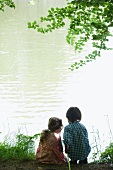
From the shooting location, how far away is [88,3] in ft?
10.0

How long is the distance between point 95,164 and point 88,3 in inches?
82.7

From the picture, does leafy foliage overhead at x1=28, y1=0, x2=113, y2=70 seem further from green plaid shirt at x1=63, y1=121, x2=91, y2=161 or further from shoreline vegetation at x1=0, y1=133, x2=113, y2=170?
shoreline vegetation at x1=0, y1=133, x2=113, y2=170

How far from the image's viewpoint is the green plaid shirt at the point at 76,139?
4641 mm

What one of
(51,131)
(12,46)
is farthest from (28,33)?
(51,131)

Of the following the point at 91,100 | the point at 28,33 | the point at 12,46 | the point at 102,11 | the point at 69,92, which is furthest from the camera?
the point at 28,33

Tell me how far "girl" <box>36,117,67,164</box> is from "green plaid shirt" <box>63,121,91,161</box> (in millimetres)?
119

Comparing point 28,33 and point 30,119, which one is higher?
point 28,33

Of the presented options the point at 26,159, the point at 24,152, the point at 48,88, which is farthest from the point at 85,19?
the point at 48,88

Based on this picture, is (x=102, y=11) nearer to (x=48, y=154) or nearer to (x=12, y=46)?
(x=48, y=154)

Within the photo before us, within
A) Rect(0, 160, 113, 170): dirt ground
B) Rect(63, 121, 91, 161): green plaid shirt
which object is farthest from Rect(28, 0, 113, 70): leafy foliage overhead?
Rect(0, 160, 113, 170): dirt ground

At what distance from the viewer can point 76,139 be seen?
4648 mm

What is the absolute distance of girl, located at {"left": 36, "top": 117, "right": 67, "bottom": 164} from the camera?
15.3 ft

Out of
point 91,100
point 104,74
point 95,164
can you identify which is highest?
point 104,74

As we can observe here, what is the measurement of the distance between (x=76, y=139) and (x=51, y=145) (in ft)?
0.99
